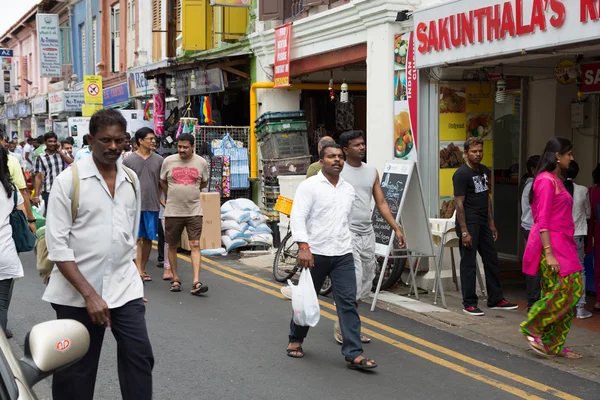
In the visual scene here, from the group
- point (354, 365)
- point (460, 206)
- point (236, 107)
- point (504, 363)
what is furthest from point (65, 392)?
point (236, 107)

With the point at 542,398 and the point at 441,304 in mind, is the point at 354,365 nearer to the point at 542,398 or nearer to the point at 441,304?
the point at 542,398

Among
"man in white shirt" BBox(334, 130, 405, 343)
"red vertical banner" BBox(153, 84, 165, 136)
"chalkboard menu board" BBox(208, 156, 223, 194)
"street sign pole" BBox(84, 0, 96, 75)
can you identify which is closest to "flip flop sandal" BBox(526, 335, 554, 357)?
"man in white shirt" BBox(334, 130, 405, 343)

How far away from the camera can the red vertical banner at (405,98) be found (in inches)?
422

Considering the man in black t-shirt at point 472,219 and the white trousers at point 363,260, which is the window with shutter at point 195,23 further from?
the white trousers at point 363,260

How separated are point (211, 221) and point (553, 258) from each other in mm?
7212

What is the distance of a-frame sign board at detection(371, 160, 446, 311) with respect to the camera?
9.12m

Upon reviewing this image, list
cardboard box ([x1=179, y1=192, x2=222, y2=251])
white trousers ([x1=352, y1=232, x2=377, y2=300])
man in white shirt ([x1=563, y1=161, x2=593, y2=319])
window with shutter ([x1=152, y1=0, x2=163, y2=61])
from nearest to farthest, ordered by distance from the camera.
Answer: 1. white trousers ([x1=352, y1=232, x2=377, y2=300])
2. man in white shirt ([x1=563, y1=161, x2=593, y2=319])
3. cardboard box ([x1=179, y1=192, x2=222, y2=251])
4. window with shutter ([x1=152, y1=0, x2=163, y2=61])

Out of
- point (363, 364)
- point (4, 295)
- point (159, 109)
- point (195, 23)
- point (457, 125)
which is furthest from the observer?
point (159, 109)

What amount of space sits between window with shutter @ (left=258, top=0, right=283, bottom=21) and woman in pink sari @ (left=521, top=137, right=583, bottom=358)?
8.76 meters

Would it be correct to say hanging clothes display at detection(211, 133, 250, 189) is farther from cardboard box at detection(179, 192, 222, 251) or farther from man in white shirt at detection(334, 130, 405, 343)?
man in white shirt at detection(334, 130, 405, 343)

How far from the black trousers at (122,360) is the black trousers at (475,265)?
513 cm

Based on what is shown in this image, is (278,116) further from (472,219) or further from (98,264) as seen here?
(98,264)

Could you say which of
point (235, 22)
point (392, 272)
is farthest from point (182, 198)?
point (235, 22)

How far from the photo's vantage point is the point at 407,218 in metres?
9.41
